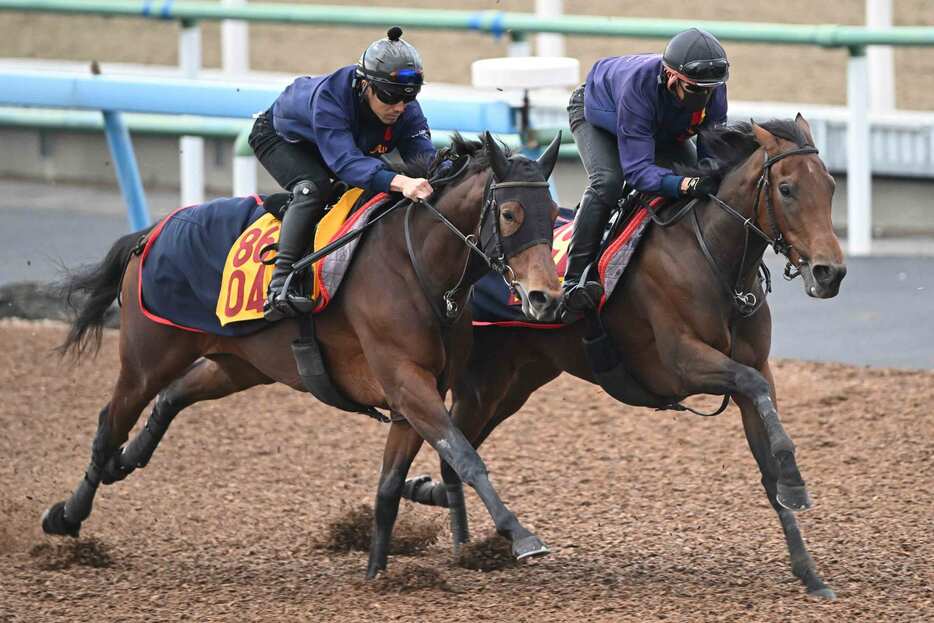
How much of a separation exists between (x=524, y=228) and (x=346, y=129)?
3.15 ft

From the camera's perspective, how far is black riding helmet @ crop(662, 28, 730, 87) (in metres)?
5.98

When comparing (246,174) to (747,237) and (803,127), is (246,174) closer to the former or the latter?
(747,237)

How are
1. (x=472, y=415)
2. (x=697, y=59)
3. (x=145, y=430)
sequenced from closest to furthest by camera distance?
(x=697, y=59) → (x=472, y=415) → (x=145, y=430)

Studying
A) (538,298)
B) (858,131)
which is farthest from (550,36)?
(538,298)

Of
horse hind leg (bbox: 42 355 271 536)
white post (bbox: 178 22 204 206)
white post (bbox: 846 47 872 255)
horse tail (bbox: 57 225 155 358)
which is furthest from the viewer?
white post (bbox: 178 22 204 206)

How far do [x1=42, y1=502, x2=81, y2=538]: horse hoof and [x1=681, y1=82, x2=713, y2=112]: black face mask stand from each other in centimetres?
307

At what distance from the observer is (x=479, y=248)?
574 cm

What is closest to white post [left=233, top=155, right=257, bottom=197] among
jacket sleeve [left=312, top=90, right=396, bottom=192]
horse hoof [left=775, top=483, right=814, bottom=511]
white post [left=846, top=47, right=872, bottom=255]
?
white post [left=846, top=47, right=872, bottom=255]

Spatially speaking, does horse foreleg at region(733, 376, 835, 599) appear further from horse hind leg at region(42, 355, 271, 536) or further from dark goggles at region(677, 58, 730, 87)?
horse hind leg at region(42, 355, 271, 536)

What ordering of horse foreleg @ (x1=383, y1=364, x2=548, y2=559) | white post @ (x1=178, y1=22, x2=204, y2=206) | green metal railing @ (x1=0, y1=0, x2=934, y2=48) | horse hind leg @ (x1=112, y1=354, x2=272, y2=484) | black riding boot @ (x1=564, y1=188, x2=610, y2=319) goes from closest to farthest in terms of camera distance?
horse foreleg @ (x1=383, y1=364, x2=548, y2=559) → black riding boot @ (x1=564, y1=188, x2=610, y2=319) → horse hind leg @ (x1=112, y1=354, x2=272, y2=484) → green metal railing @ (x1=0, y1=0, x2=934, y2=48) → white post @ (x1=178, y1=22, x2=204, y2=206)

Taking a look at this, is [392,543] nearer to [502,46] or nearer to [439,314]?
[439,314]

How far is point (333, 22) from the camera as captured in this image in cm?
1201

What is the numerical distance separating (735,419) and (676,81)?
3.08 metres

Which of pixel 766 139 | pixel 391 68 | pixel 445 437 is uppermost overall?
pixel 391 68
